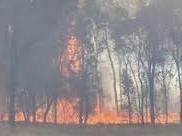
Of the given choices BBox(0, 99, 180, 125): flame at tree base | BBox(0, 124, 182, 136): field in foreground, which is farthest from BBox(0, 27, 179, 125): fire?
BBox(0, 124, 182, 136): field in foreground

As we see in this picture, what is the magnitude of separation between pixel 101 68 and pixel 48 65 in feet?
17.1

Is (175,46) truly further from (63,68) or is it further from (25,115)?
(25,115)

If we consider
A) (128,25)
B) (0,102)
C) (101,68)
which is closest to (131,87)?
(101,68)

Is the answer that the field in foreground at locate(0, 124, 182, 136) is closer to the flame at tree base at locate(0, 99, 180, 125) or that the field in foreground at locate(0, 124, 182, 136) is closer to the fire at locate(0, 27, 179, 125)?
the fire at locate(0, 27, 179, 125)

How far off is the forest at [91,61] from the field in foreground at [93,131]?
2.42 m

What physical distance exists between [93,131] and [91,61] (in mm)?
8100

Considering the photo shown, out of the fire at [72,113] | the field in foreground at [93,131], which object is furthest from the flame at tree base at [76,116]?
the field in foreground at [93,131]

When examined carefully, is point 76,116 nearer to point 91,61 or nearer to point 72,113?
point 72,113

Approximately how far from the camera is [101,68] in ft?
105

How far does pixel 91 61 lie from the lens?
31.4m

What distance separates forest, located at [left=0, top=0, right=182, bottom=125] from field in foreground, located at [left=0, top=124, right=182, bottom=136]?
242 centimetres

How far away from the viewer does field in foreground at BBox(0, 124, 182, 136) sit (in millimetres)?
23453

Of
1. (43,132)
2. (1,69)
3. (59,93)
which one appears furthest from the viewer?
(59,93)

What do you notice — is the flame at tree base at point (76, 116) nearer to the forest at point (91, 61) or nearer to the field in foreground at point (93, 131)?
the forest at point (91, 61)
